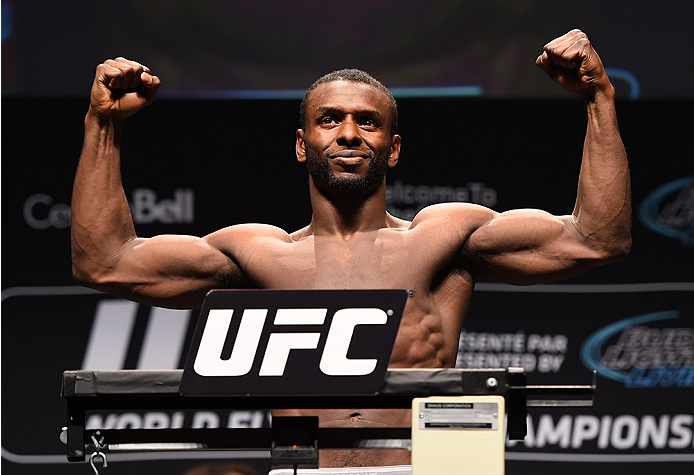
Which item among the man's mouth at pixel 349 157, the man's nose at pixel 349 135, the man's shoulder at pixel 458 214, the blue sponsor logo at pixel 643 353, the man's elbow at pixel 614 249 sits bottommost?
the blue sponsor logo at pixel 643 353

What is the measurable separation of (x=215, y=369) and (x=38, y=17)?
8.90 ft

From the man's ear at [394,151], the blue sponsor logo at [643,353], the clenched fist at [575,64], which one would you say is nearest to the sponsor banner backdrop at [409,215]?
the blue sponsor logo at [643,353]

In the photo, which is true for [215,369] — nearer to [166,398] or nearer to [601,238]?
[166,398]

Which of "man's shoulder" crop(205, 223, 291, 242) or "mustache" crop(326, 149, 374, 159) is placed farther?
"man's shoulder" crop(205, 223, 291, 242)

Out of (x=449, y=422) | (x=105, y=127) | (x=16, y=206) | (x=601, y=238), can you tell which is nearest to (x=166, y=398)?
(x=449, y=422)

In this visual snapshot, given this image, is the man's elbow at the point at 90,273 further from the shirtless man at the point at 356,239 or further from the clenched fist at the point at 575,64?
the clenched fist at the point at 575,64

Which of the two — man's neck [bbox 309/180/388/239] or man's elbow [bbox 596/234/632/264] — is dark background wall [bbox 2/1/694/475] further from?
man's elbow [bbox 596/234/632/264]

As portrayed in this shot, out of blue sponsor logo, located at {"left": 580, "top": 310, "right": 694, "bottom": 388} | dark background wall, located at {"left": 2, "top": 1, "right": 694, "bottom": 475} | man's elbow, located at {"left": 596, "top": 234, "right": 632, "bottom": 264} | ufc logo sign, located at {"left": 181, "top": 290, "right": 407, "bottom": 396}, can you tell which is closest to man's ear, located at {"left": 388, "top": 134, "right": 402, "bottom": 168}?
man's elbow, located at {"left": 596, "top": 234, "right": 632, "bottom": 264}

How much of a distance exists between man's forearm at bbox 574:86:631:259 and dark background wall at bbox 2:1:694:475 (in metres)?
1.45

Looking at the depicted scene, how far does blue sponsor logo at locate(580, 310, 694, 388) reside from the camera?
11.2 feet

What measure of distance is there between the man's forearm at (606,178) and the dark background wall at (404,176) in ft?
4.75

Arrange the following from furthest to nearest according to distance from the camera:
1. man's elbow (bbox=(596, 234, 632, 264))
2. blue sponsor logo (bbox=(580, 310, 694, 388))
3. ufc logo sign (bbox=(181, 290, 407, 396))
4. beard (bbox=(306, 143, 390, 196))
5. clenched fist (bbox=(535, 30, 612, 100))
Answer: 1. blue sponsor logo (bbox=(580, 310, 694, 388))
2. beard (bbox=(306, 143, 390, 196))
3. man's elbow (bbox=(596, 234, 632, 264))
4. clenched fist (bbox=(535, 30, 612, 100))
5. ufc logo sign (bbox=(181, 290, 407, 396))

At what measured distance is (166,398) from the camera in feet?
4.63

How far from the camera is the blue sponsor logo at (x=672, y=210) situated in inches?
137
